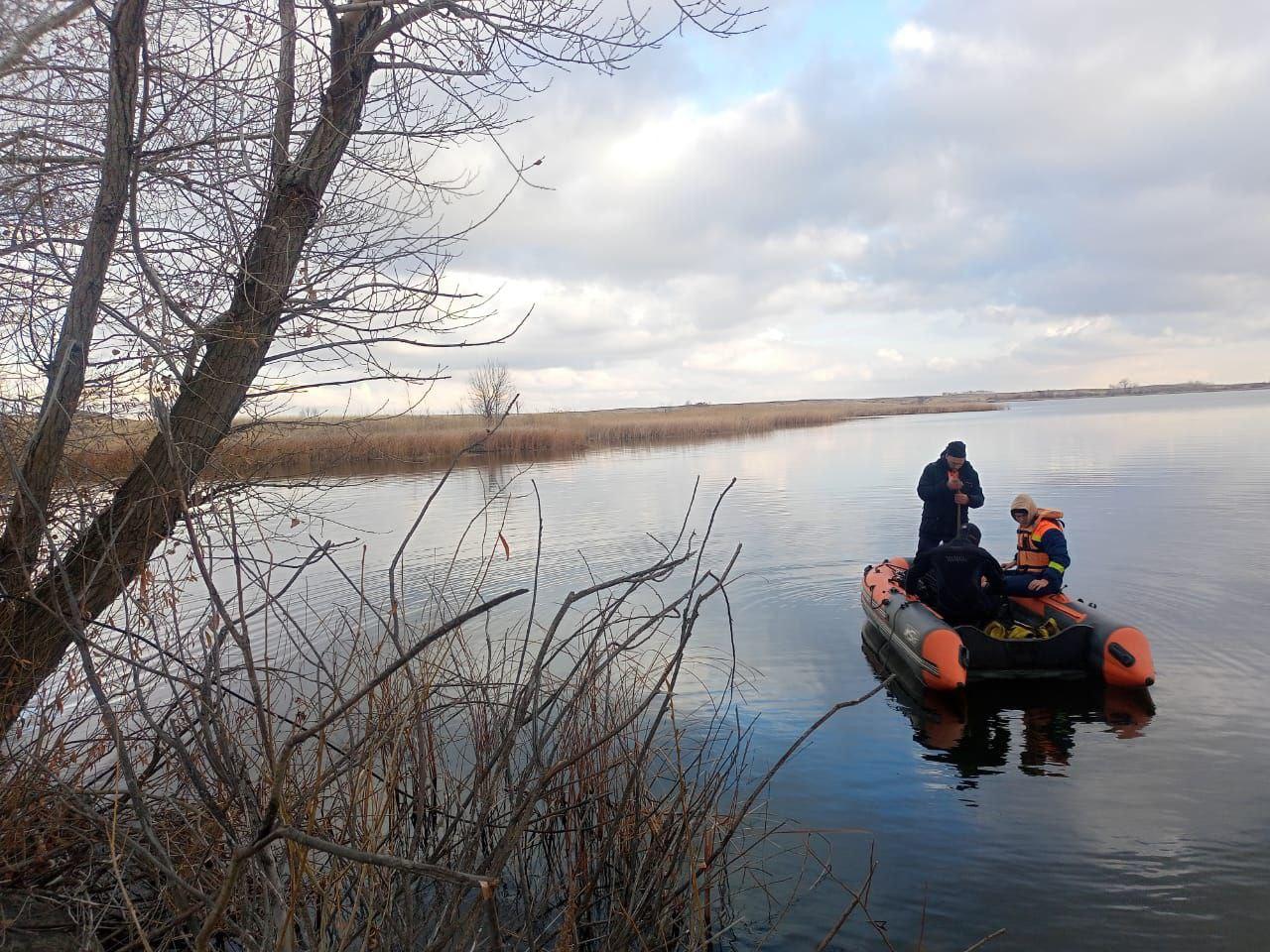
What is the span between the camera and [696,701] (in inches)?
283

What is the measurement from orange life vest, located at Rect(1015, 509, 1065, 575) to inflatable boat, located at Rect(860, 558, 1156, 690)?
0.33m

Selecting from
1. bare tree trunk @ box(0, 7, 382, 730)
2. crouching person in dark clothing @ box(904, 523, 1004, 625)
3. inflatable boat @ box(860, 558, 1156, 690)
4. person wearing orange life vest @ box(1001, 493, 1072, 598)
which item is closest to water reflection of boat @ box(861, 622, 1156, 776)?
inflatable boat @ box(860, 558, 1156, 690)

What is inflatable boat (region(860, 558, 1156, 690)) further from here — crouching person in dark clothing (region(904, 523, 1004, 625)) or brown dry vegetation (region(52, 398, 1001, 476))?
brown dry vegetation (region(52, 398, 1001, 476))

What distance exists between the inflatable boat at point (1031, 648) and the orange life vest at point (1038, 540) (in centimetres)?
33

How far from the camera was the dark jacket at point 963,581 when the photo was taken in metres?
7.49

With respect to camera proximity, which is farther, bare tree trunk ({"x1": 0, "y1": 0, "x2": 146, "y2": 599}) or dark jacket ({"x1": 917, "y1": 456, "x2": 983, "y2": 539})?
dark jacket ({"x1": 917, "y1": 456, "x2": 983, "y2": 539})

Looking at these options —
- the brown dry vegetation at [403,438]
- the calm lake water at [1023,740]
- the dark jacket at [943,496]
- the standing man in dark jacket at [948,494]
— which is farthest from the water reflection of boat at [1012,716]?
the brown dry vegetation at [403,438]

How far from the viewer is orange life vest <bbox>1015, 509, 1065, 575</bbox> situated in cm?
797

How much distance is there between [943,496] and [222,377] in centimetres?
801

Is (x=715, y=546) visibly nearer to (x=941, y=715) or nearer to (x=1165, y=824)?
(x=941, y=715)

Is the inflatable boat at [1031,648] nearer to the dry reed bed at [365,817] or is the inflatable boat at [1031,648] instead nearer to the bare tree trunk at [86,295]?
the dry reed bed at [365,817]

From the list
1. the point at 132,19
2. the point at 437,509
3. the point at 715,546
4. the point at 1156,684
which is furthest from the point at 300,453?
the point at 437,509

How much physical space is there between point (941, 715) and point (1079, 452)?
964 inches

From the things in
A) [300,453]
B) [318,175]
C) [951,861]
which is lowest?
[951,861]
